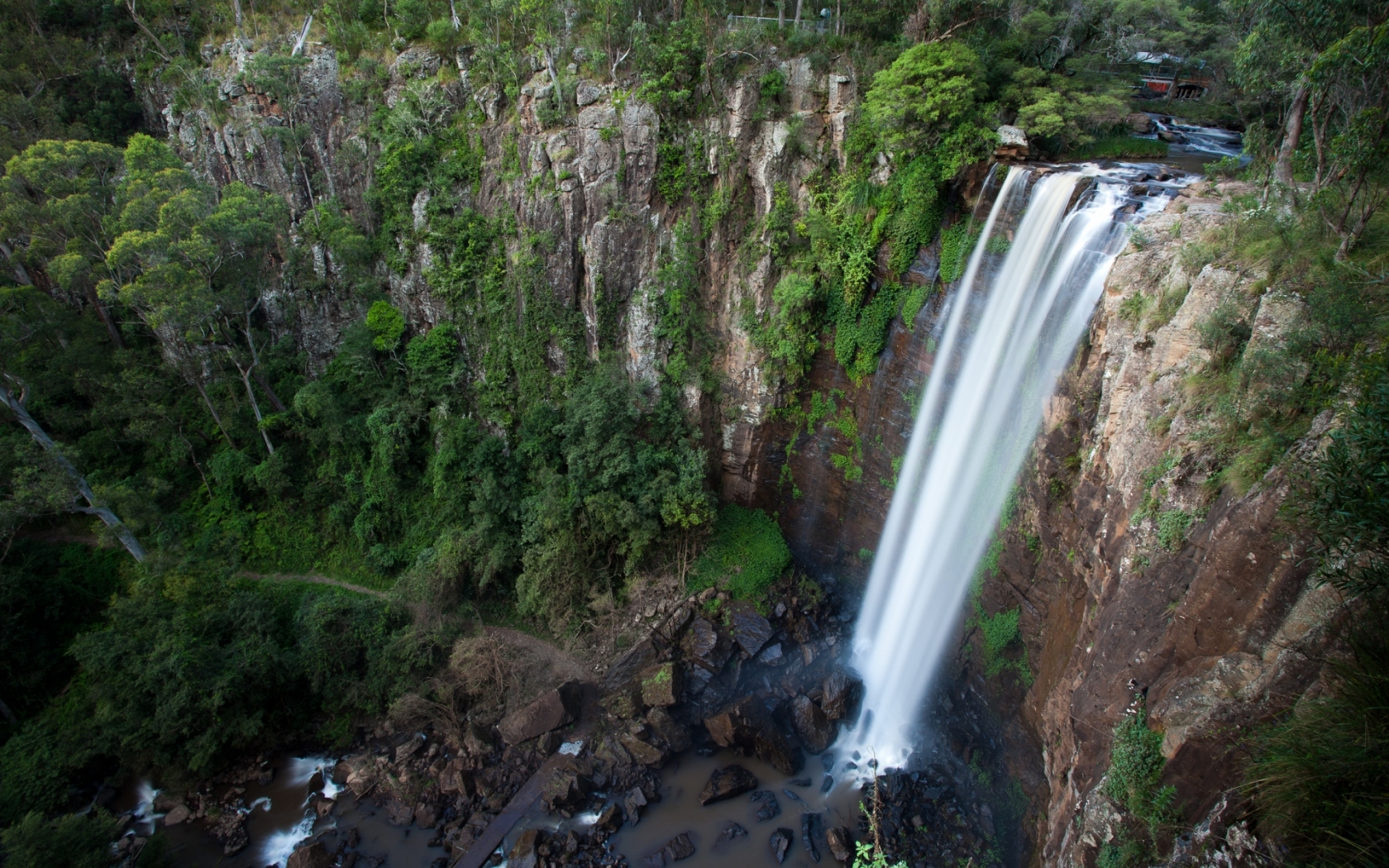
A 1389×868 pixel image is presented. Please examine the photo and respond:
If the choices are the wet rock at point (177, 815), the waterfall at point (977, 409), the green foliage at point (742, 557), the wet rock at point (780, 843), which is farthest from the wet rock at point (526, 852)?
the wet rock at point (177, 815)

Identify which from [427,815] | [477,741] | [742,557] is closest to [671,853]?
[477,741]

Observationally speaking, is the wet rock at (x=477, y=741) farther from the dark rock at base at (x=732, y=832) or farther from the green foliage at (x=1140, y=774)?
the green foliage at (x=1140, y=774)

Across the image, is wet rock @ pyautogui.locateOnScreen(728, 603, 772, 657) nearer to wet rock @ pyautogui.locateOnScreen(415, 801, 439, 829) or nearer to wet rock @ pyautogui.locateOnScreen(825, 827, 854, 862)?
wet rock @ pyautogui.locateOnScreen(825, 827, 854, 862)

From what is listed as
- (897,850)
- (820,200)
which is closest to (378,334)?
(820,200)

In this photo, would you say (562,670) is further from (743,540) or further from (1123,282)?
(1123,282)

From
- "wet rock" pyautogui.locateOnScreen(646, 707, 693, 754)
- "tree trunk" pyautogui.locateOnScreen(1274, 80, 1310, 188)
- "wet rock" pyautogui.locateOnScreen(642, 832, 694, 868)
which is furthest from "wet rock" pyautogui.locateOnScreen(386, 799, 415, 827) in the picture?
"tree trunk" pyautogui.locateOnScreen(1274, 80, 1310, 188)

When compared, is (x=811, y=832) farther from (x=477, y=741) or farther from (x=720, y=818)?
(x=477, y=741)
